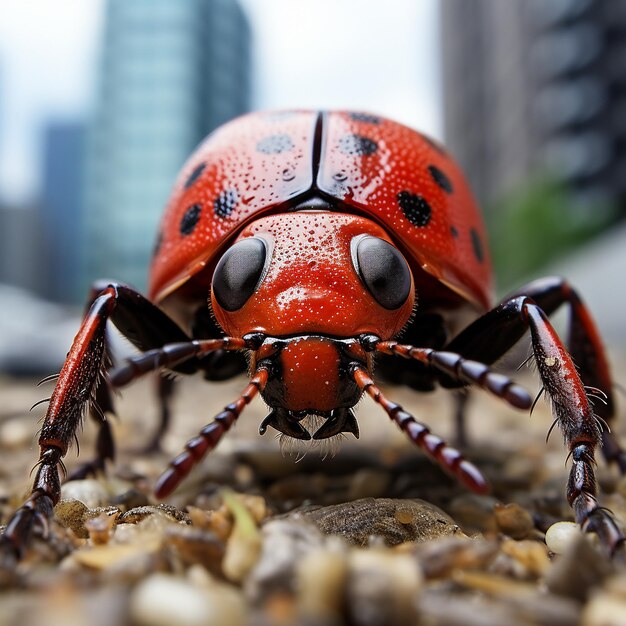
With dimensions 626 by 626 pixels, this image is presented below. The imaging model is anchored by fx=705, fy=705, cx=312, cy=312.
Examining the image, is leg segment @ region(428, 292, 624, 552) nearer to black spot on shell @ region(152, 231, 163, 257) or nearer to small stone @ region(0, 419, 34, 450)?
black spot on shell @ region(152, 231, 163, 257)

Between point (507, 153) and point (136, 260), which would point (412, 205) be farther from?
point (136, 260)

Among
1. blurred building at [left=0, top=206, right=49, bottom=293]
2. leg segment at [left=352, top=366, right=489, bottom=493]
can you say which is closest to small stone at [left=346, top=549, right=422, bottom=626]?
leg segment at [left=352, top=366, right=489, bottom=493]

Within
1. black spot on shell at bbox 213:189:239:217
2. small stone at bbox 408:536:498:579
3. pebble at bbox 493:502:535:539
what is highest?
black spot on shell at bbox 213:189:239:217

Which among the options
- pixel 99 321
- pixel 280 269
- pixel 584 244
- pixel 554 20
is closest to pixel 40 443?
pixel 99 321

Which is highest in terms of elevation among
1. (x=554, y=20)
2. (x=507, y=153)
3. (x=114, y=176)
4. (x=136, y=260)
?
(x=554, y=20)

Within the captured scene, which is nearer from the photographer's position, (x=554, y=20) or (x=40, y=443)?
(x=40, y=443)

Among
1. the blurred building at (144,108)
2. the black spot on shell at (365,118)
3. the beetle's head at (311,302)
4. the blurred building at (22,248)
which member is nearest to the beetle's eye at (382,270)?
the beetle's head at (311,302)

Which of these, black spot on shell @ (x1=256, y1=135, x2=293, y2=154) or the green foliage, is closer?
black spot on shell @ (x1=256, y1=135, x2=293, y2=154)
